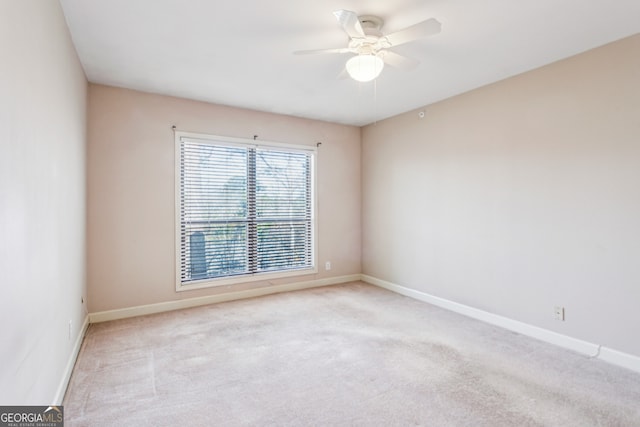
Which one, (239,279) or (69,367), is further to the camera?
(239,279)

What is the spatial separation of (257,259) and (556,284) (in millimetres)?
3378

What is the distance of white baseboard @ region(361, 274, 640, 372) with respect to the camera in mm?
2580

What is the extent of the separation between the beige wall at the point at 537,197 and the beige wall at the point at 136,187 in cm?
233

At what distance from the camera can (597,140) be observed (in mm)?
2730

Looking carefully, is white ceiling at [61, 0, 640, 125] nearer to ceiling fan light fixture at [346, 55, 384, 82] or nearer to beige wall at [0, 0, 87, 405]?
ceiling fan light fixture at [346, 55, 384, 82]

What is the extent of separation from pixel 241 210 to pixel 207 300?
1215mm

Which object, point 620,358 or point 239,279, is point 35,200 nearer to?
point 239,279

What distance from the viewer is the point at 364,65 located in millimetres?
2436

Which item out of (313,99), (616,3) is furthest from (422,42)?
(313,99)

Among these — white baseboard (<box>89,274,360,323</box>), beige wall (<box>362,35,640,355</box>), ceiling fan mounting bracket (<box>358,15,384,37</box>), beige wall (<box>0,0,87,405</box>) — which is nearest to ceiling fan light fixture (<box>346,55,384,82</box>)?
ceiling fan mounting bracket (<box>358,15,384,37</box>)

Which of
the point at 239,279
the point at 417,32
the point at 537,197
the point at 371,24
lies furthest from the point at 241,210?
the point at 537,197

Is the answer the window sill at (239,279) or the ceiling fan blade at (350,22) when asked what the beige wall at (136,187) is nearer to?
the window sill at (239,279)

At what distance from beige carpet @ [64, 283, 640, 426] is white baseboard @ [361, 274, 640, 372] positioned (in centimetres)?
11

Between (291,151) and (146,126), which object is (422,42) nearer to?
(291,151)
